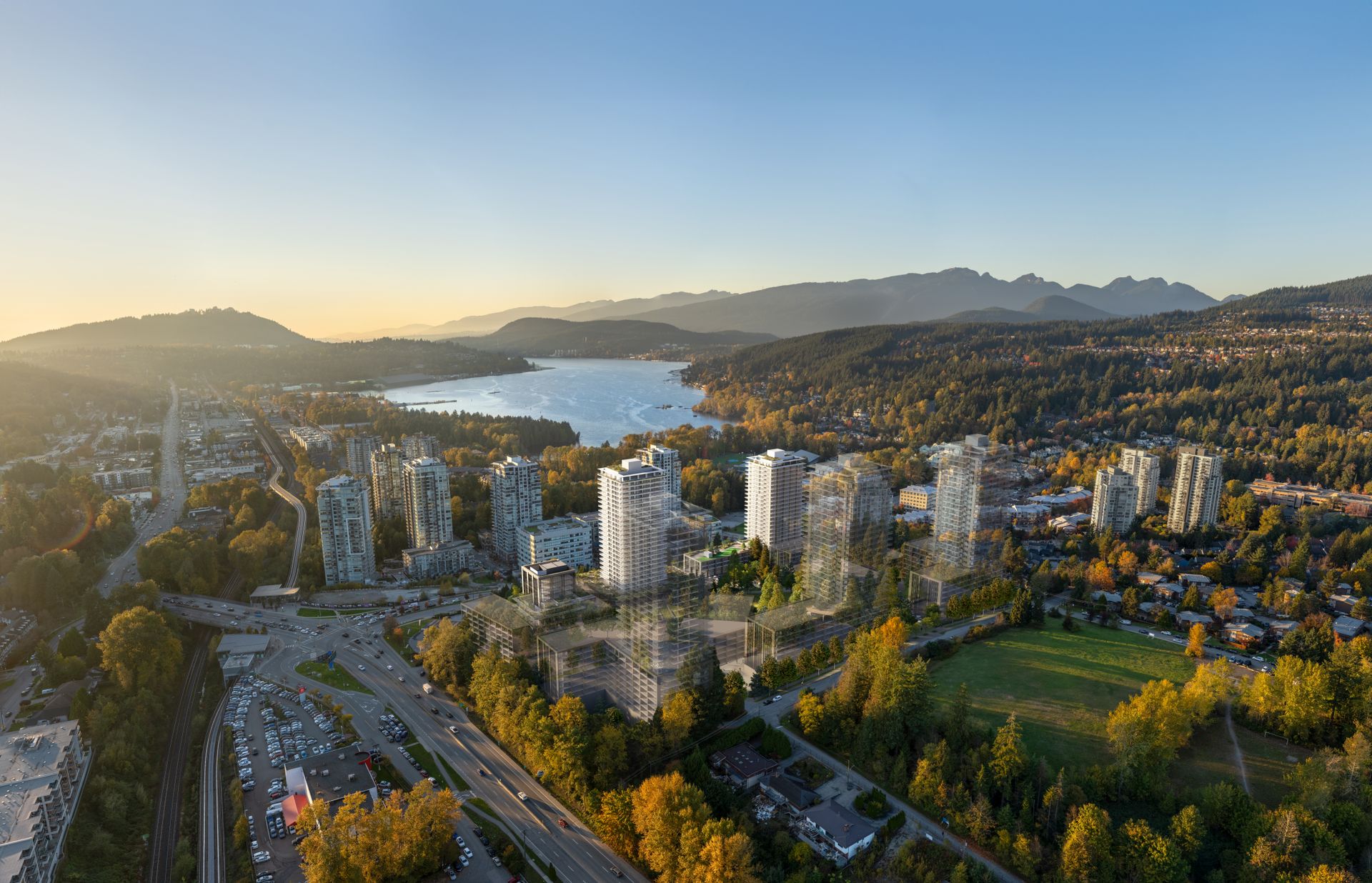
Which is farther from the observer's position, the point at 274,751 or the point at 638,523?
the point at 638,523

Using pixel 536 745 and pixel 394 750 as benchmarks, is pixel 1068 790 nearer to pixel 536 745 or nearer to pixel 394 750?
pixel 536 745

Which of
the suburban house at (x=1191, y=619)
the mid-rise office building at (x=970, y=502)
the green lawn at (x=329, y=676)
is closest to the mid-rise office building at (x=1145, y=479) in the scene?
the suburban house at (x=1191, y=619)

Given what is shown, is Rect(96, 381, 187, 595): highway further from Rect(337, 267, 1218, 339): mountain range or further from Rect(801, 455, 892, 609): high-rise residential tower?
Rect(337, 267, 1218, 339): mountain range

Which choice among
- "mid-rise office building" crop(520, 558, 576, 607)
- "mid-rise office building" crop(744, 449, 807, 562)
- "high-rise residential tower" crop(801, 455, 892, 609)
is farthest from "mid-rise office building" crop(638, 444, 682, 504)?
"mid-rise office building" crop(520, 558, 576, 607)

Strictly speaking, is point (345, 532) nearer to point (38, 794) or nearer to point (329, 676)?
point (329, 676)

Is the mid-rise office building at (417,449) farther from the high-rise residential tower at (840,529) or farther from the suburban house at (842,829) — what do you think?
the suburban house at (842,829)

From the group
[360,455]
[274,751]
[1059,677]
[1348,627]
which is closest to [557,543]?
[274,751]
